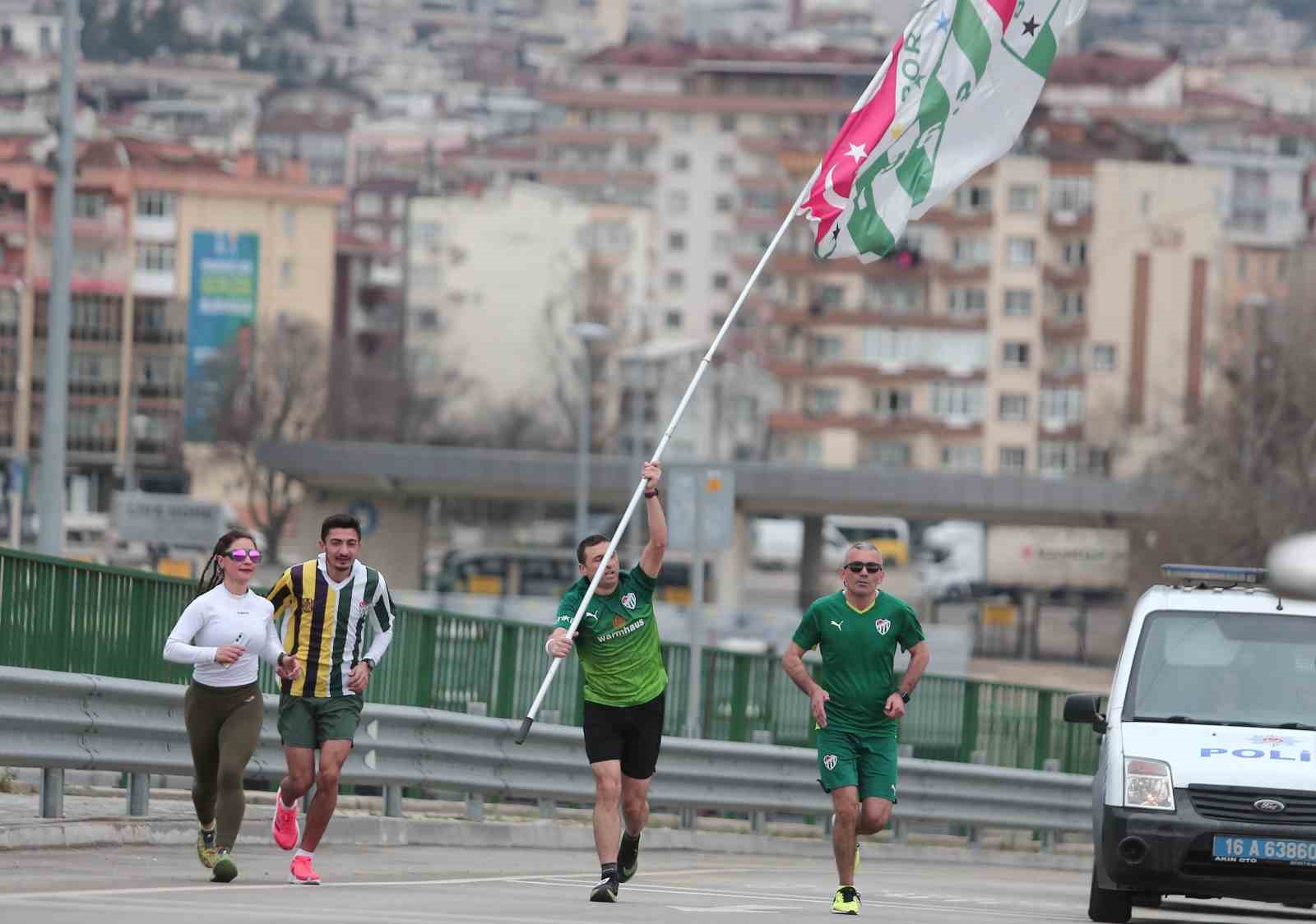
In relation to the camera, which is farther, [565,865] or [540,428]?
[540,428]

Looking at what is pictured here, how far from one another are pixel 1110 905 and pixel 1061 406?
404 ft

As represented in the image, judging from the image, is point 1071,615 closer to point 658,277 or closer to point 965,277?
point 965,277

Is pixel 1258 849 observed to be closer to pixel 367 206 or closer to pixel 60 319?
pixel 60 319

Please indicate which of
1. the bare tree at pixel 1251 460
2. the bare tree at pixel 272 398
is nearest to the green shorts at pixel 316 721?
the bare tree at pixel 1251 460

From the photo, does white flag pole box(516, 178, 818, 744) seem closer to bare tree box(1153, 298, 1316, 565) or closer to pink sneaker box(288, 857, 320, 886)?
pink sneaker box(288, 857, 320, 886)

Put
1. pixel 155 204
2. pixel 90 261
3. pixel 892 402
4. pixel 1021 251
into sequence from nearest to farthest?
1. pixel 90 261
2. pixel 155 204
3. pixel 1021 251
4. pixel 892 402

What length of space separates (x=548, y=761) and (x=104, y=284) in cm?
11203

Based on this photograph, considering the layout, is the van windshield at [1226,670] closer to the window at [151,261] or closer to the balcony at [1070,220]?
the window at [151,261]

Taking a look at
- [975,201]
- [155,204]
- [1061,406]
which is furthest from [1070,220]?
[155,204]

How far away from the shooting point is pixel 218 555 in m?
12.8

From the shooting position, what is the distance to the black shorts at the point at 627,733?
1357 centimetres

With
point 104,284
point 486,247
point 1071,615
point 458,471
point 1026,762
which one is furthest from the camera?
point 486,247

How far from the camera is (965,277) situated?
5246 inches

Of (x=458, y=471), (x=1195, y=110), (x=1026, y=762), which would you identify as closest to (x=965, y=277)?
(x=458, y=471)
